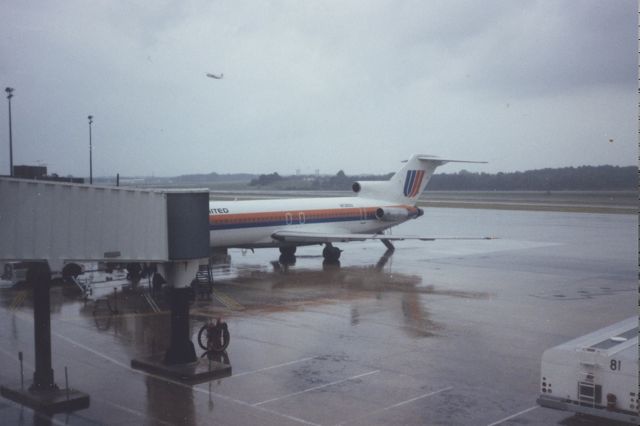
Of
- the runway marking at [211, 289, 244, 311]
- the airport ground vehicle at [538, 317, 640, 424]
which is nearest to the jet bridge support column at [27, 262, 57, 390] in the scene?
the runway marking at [211, 289, 244, 311]

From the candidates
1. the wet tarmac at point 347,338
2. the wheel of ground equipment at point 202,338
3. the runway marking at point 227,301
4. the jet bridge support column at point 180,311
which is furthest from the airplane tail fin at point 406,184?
the jet bridge support column at point 180,311

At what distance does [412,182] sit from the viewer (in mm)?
48500

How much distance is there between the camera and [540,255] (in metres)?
45.8

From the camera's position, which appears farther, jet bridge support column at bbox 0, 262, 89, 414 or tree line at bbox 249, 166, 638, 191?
tree line at bbox 249, 166, 638, 191

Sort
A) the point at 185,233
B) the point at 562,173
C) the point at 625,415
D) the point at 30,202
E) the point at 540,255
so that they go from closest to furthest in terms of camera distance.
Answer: the point at 625,415 < the point at 30,202 < the point at 185,233 < the point at 540,255 < the point at 562,173

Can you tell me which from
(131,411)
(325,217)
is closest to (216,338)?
(131,411)

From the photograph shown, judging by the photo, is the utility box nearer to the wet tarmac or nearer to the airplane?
the wet tarmac

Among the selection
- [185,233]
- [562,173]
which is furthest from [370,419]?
[562,173]

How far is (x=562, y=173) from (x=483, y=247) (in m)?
149

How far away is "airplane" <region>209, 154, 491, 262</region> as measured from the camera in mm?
38188

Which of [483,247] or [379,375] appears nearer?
[379,375]

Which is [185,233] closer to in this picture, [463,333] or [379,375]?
[379,375]

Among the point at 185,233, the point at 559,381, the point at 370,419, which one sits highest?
the point at 185,233

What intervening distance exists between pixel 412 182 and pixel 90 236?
113 ft
